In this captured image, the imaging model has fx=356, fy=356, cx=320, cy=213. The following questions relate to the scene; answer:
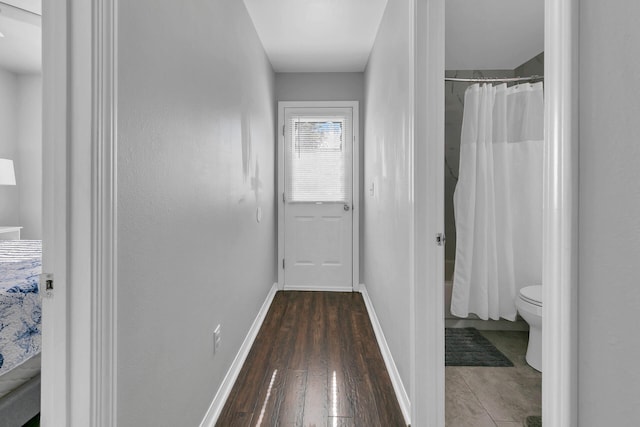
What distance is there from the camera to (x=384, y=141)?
8.61ft

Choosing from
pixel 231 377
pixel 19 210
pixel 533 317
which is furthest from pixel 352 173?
pixel 19 210

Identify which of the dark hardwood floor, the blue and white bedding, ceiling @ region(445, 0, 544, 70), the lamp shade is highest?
ceiling @ region(445, 0, 544, 70)

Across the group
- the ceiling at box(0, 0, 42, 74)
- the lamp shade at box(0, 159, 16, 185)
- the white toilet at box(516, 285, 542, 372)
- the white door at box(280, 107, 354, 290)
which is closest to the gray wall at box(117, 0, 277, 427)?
the ceiling at box(0, 0, 42, 74)

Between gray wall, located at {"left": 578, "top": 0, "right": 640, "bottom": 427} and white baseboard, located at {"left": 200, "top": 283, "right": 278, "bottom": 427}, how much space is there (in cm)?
162

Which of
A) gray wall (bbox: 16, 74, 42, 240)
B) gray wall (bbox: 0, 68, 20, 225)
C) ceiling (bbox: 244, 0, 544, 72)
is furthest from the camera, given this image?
gray wall (bbox: 16, 74, 42, 240)

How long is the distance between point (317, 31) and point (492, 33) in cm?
138

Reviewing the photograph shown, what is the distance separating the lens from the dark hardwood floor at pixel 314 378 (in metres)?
1.78

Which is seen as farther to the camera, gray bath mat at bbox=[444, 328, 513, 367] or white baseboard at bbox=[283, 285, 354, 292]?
white baseboard at bbox=[283, 285, 354, 292]

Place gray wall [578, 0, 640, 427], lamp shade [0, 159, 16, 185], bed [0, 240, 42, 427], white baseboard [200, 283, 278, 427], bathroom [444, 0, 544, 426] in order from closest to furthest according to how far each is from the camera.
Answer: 1. gray wall [578, 0, 640, 427]
2. bed [0, 240, 42, 427]
3. white baseboard [200, 283, 278, 427]
4. bathroom [444, 0, 544, 426]
5. lamp shade [0, 159, 16, 185]

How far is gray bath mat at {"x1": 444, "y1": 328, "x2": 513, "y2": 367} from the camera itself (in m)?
2.37

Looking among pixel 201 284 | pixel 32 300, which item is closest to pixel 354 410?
pixel 201 284

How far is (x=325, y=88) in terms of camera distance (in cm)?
407

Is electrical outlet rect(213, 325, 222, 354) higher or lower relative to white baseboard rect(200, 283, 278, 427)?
higher

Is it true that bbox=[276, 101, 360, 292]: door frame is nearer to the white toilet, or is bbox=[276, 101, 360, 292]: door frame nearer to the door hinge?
the white toilet
